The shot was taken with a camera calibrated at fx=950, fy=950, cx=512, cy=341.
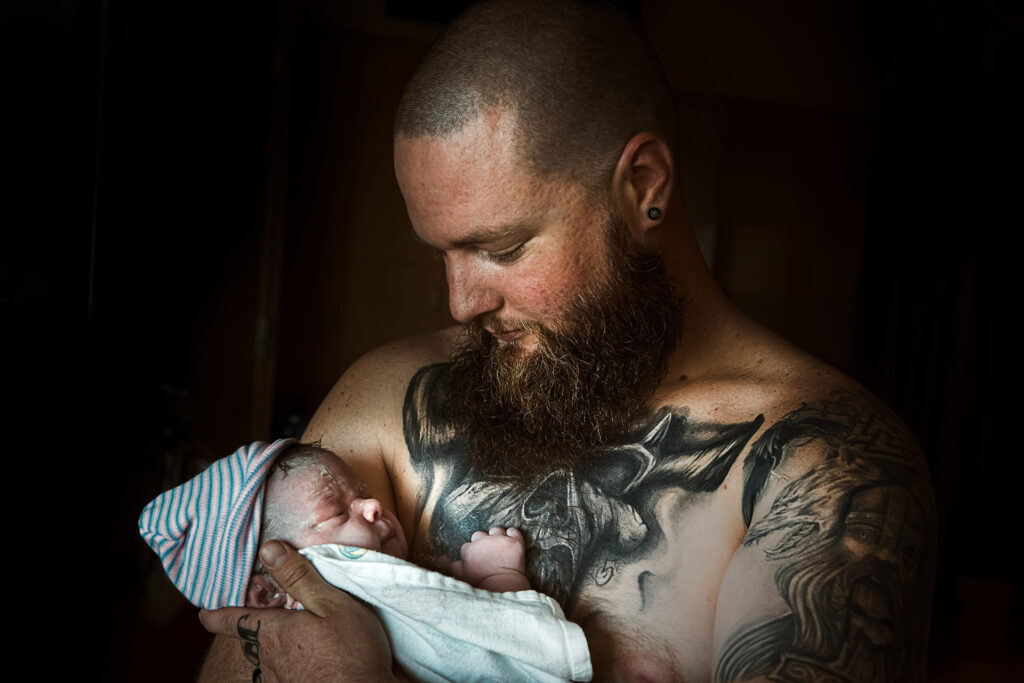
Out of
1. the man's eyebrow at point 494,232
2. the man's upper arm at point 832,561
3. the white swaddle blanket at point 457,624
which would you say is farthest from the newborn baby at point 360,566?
the man's eyebrow at point 494,232

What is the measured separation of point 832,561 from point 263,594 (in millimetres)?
789

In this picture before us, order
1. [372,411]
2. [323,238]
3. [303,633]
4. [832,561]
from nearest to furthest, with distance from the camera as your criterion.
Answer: [832,561] → [303,633] → [372,411] → [323,238]

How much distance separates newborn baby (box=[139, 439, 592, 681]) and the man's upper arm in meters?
0.24

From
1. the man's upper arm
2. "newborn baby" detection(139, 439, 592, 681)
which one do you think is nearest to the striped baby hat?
"newborn baby" detection(139, 439, 592, 681)

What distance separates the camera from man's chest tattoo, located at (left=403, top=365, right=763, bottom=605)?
1358 mm

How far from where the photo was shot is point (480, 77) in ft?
4.51

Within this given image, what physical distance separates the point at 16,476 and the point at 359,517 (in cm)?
118

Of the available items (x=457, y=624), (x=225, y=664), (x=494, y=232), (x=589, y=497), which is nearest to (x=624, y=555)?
(x=589, y=497)

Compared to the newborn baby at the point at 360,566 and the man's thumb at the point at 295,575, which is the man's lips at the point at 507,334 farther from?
the man's thumb at the point at 295,575

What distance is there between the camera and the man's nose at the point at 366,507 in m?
1.38

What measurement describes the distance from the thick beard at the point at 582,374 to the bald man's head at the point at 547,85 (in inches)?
5.9

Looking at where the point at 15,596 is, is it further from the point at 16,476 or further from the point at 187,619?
the point at 187,619

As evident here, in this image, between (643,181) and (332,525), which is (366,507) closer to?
(332,525)

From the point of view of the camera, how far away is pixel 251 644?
1.30 meters
